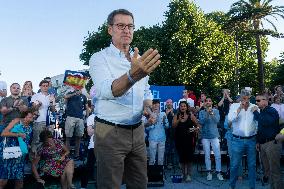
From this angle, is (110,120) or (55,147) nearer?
(110,120)

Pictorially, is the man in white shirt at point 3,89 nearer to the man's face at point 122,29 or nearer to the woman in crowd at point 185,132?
the woman in crowd at point 185,132

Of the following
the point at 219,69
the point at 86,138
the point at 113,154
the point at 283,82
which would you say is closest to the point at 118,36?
the point at 113,154

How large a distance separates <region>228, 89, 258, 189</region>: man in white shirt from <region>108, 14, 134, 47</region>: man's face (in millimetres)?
6657

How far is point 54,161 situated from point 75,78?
8.28ft

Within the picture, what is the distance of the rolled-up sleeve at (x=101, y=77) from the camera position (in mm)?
2399

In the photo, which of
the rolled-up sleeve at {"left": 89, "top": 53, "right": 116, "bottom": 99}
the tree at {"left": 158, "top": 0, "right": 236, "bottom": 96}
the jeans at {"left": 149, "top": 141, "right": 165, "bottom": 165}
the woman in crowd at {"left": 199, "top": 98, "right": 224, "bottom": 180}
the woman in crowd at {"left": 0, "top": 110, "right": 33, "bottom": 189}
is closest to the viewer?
the rolled-up sleeve at {"left": 89, "top": 53, "right": 116, "bottom": 99}

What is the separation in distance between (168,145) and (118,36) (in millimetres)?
10006

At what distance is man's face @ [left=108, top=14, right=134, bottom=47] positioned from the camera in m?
2.70

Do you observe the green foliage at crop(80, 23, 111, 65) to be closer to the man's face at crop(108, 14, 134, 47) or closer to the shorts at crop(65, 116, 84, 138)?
the shorts at crop(65, 116, 84, 138)

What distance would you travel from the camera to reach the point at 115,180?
2646 mm

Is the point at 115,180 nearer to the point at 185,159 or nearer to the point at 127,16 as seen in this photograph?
the point at 127,16

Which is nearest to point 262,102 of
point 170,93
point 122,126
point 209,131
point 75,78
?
point 209,131

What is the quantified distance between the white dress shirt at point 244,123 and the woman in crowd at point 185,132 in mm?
1690

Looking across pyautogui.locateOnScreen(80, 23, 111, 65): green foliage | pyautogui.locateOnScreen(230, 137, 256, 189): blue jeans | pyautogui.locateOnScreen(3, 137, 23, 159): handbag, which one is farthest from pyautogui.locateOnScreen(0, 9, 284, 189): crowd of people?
pyautogui.locateOnScreen(80, 23, 111, 65): green foliage
